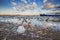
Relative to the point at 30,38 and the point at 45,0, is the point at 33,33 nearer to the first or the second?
the point at 30,38

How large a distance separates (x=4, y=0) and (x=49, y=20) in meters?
0.79

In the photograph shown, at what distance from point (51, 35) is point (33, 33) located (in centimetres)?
28

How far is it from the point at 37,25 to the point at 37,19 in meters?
0.10

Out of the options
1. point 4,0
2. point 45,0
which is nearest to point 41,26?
point 45,0

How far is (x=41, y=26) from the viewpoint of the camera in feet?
5.74

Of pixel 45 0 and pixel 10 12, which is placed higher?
pixel 45 0

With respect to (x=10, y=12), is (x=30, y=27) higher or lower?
lower

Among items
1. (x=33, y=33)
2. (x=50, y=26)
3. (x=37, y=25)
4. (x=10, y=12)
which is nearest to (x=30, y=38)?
(x=33, y=33)

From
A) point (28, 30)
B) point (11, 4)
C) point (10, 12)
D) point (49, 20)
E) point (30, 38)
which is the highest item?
point (11, 4)

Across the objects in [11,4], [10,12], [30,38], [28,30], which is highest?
[11,4]

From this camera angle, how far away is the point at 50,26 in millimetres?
1742

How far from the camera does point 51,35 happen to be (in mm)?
1722

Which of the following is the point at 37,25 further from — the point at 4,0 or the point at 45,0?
the point at 4,0

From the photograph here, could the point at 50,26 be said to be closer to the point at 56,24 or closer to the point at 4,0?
the point at 56,24
